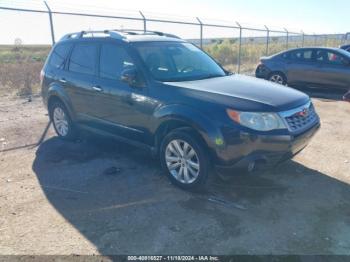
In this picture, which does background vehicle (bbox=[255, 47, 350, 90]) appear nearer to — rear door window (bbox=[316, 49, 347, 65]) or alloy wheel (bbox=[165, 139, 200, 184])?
rear door window (bbox=[316, 49, 347, 65])

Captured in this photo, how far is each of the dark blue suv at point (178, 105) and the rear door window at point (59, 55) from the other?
1.3 inches

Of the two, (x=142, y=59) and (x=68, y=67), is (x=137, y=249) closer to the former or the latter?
(x=142, y=59)

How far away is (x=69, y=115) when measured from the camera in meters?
6.19

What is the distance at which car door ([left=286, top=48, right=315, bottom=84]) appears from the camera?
1126 cm

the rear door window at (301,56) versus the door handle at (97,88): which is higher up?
the rear door window at (301,56)

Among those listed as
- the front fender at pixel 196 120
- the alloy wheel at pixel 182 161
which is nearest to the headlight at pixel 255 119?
the front fender at pixel 196 120

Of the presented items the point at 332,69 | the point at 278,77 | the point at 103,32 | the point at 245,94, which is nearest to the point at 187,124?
the point at 245,94

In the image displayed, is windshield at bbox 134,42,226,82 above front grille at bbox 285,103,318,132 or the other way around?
above

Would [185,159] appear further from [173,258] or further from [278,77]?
[278,77]

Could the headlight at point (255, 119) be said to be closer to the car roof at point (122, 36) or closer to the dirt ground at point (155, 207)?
the dirt ground at point (155, 207)

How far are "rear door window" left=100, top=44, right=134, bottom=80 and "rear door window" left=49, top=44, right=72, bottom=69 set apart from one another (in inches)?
43.5

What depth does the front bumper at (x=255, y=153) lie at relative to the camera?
12.7 feet

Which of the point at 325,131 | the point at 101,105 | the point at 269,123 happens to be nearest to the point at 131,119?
the point at 101,105

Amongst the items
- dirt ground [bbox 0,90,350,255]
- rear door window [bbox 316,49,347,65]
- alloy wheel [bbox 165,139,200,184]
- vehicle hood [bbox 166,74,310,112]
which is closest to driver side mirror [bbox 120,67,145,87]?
vehicle hood [bbox 166,74,310,112]
